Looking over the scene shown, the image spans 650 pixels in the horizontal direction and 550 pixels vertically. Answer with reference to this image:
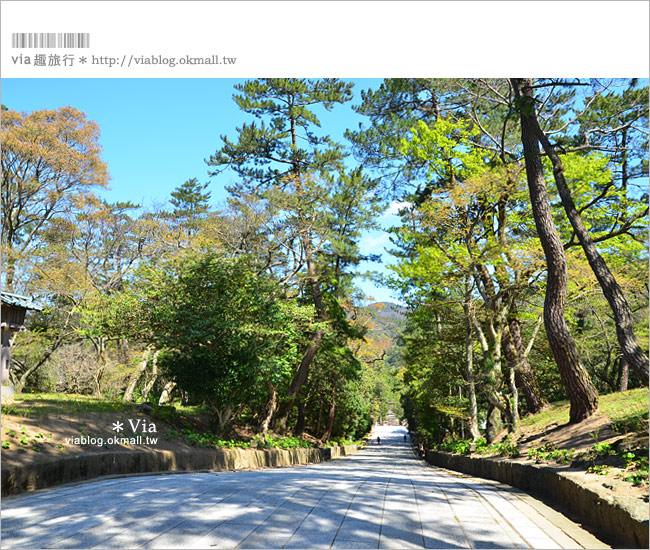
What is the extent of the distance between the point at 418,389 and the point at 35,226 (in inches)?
756

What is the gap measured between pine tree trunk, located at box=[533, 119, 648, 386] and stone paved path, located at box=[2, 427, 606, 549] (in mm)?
2436

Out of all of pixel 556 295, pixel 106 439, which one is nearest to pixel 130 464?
pixel 106 439

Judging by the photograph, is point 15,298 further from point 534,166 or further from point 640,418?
point 640,418

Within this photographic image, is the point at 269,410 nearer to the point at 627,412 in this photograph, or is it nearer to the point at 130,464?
the point at 130,464

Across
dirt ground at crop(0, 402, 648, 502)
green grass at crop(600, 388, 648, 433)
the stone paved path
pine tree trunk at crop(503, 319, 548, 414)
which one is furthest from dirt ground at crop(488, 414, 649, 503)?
pine tree trunk at crop(503, 319, 548, 414)

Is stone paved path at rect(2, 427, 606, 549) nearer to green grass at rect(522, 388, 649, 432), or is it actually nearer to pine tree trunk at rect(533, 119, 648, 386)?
green grass at rect(522, 388, 649, 432)

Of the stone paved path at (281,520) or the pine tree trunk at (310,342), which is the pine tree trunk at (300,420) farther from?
the stone paved path at (281,520)

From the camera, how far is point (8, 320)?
11.8 metres

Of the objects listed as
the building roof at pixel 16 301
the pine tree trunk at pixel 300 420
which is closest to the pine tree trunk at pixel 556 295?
the building roof at pixel 16 301

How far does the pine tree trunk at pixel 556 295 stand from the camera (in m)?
9.04

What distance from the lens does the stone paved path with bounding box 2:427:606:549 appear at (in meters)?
3.92

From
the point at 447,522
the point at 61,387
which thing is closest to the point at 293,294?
the point at 61,387

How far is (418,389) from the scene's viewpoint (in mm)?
24719

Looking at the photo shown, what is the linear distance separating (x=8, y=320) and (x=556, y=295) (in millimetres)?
12347
